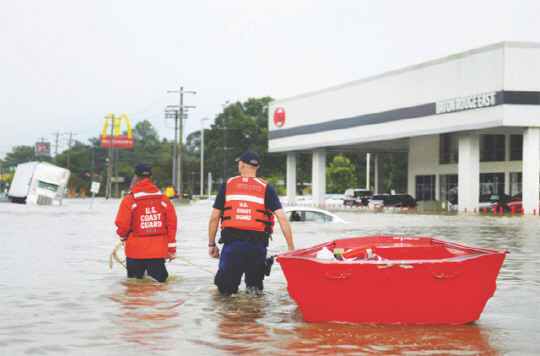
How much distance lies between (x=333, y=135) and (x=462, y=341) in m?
55.1

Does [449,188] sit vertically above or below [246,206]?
above

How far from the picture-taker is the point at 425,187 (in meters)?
62.0

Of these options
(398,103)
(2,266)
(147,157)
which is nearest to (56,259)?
(2,266)

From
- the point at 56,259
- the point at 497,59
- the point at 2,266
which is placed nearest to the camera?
the point at 2,266

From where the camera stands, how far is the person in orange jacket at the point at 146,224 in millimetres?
10242

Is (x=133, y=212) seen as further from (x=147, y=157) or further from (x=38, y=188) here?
(x=147, y=157)

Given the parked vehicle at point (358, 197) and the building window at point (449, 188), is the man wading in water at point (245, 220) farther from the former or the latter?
the parked vehicle at point (358, 197)

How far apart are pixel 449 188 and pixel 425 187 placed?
3.60 metres

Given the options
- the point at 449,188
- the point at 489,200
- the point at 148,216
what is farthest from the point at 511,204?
the point at 148,216

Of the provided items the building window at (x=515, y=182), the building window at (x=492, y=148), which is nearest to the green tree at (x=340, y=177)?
the building window at (x=492, y=148)

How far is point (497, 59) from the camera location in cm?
4388

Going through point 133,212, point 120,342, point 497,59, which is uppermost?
point 497,59

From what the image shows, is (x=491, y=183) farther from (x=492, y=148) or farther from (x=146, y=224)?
(x=146, y=224)

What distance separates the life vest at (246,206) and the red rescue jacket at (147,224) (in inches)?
53.4
